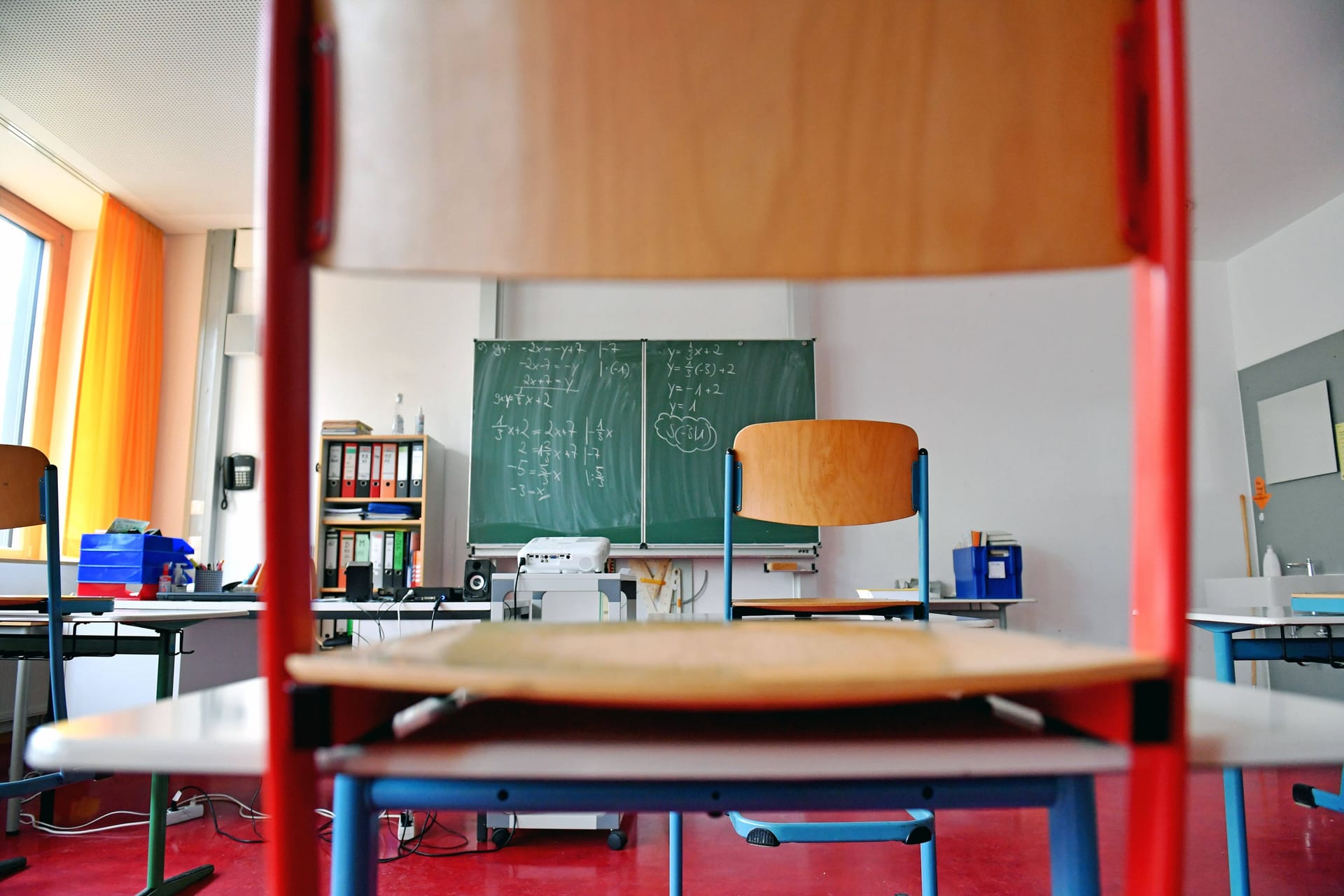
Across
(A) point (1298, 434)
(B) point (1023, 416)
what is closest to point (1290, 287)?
(A) point (1298, 434)

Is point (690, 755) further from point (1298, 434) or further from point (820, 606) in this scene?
point (1298, 434)

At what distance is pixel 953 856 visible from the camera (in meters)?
2.47

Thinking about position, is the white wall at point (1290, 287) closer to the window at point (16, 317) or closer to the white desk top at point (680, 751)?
the white desk top at point (680, 751)

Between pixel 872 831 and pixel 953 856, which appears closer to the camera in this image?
pixel 872 831

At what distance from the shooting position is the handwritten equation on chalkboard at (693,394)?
4719 millimetres

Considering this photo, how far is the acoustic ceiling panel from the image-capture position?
3.68 m

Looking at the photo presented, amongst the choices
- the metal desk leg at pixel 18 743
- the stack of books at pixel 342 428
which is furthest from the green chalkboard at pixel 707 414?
the metal desk leg at pixel 18 743

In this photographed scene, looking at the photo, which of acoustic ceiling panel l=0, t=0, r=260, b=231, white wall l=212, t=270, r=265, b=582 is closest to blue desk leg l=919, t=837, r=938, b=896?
acoustic ceiling panel l=0, t=0, r=260, b=231

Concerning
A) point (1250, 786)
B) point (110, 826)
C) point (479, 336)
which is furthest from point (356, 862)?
point (479, 336)

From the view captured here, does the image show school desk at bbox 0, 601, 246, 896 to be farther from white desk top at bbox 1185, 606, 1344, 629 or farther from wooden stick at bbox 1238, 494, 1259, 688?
wooden stick at bbox 1238, 494, 1259, 688

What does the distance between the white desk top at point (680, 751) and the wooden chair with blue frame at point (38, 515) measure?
1.83m

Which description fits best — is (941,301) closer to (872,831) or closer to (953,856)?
(953,856)

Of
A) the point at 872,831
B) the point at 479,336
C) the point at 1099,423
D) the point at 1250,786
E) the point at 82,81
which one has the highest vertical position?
the point at 82,81

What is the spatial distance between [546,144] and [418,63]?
0.08 metres
